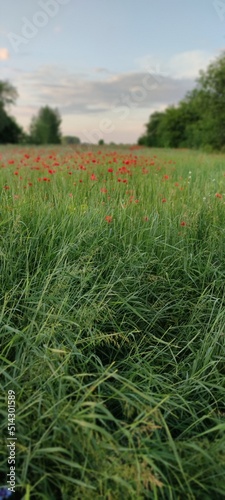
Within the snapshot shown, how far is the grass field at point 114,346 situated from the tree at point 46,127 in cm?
4217

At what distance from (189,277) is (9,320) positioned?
1.15 meters

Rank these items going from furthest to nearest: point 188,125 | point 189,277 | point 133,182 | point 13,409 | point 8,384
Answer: point 188,125 → point 133,182 → point 189,277 → point 8,384 → point 13,409

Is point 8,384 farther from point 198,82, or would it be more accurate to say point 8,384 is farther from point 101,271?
point 198,82

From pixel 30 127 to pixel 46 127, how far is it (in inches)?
64.7

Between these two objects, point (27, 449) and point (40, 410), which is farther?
point (40, 410)

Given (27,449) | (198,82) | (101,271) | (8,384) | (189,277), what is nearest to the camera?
(27,449)

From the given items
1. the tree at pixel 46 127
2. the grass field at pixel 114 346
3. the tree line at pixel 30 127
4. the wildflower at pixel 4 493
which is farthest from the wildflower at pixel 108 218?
the tree at pixel 46 127

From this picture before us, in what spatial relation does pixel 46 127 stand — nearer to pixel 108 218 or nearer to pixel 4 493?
pixel 108 218

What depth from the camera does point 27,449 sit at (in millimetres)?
1610

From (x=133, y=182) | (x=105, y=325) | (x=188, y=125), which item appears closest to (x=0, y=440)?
(x=105, y=325)

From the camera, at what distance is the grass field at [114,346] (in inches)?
62.7

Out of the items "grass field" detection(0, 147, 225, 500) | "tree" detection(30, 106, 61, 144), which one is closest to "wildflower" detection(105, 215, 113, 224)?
"grass field" detection(0, 147, 225, 500)

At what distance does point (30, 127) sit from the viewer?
1890 inches

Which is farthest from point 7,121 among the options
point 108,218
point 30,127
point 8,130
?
point 108,218
